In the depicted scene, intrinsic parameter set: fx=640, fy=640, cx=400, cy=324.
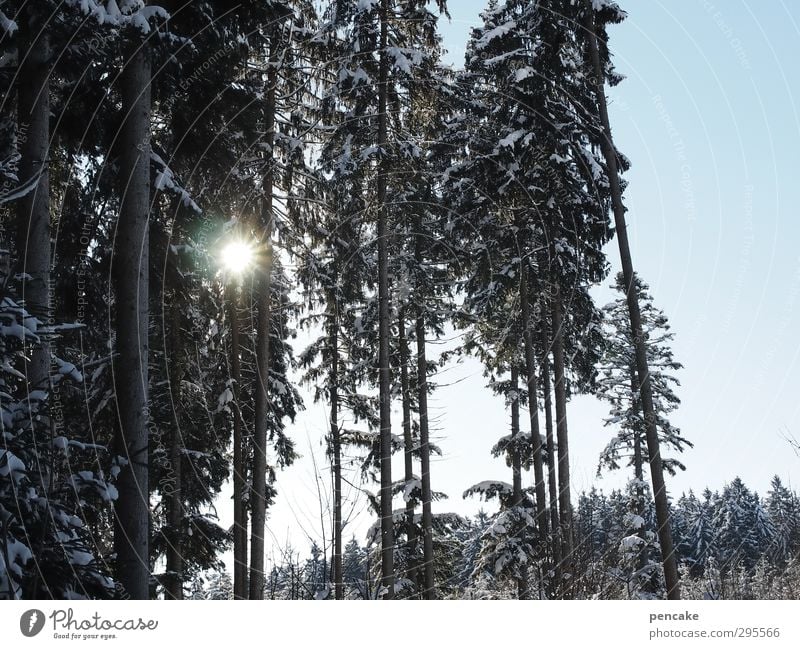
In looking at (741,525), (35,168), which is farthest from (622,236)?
(741,525)

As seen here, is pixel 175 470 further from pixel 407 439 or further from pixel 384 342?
pixel 407 439

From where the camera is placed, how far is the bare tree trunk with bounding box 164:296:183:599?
14.0 meters

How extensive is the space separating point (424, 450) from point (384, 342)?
5.26 meters

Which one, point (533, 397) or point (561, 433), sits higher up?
point (533, 397)

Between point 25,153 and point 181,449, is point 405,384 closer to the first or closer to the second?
point 181,449

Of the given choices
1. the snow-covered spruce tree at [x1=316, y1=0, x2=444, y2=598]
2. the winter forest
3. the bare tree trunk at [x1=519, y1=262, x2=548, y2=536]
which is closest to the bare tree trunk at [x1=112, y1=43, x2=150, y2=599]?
the winter forest

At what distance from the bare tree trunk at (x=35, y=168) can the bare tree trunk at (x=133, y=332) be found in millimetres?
875

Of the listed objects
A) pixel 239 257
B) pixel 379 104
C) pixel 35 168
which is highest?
pixel 379 104

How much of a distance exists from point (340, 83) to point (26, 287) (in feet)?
31.2

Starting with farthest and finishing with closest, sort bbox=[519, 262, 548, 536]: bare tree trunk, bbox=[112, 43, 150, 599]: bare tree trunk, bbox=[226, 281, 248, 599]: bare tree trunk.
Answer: bbox=[519, 262, 548, 536]: bare tree trunk
bbox=[226, 281, 248, 599]: bare tree trunk
bbox=[112, 43, 150, 599]: bare tree trunk

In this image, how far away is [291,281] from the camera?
17.3 metres

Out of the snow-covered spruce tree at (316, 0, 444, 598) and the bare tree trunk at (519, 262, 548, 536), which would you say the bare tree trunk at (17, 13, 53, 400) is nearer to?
the snow-covered spruce tree at (316, 0, 444, 598)

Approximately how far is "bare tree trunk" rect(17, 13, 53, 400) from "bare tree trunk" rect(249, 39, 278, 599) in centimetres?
567
